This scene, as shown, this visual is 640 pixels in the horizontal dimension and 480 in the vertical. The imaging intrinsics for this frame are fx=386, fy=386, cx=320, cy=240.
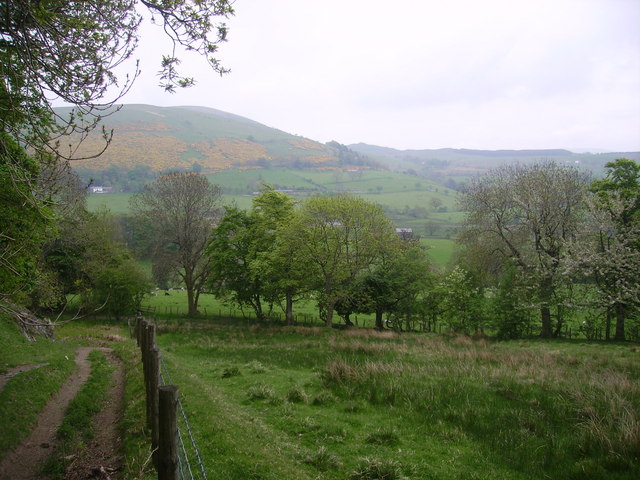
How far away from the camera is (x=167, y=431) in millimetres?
Answer: 4457

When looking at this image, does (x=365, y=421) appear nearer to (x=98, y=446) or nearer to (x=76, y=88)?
(x=98, y=446)

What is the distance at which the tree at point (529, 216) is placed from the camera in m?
27.9

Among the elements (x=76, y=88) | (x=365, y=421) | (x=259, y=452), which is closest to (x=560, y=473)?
(x=365, y=421)

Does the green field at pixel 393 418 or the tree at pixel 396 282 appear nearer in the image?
the green field at pixel 393 418

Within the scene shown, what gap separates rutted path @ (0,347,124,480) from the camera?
7.00 metres

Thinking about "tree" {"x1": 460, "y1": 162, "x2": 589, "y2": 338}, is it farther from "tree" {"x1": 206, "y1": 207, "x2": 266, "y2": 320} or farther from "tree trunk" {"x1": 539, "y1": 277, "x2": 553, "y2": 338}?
"tree" {"x1": 206, "y1": 207, "x2": 266, "y2": 320}

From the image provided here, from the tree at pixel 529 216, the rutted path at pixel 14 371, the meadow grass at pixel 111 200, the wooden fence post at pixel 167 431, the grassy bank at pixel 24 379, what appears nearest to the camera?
the wooden fence post at pixel 167 431

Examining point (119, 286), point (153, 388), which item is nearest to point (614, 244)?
point (153, 388)

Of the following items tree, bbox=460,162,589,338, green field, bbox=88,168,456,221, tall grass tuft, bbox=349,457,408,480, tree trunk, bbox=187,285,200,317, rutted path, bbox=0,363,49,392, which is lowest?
tree trunk, bbox=187,285,200,317

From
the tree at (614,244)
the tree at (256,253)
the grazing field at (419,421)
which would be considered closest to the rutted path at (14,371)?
the grazing field at (419,421)

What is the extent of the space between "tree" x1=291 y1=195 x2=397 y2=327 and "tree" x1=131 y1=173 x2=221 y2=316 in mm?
12385

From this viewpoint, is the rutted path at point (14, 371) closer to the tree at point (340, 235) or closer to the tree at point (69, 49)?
the tree at point (69, 49)

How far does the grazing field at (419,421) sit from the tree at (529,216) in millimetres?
13730

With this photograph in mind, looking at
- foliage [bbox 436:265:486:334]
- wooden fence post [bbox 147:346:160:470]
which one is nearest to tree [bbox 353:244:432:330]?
foliage [bbox 436:265:486:334]
